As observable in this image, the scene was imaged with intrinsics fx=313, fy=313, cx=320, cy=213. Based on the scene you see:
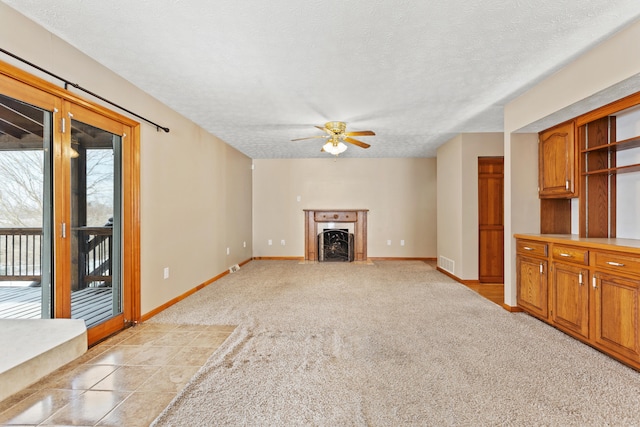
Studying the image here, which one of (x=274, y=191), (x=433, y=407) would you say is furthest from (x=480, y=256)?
(x=274, y=191)

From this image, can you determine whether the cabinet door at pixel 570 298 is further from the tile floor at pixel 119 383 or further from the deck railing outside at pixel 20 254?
the deck railing outside at pixel 20 254

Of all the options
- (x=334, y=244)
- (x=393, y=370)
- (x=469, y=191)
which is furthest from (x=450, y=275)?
(x=393, y=370)

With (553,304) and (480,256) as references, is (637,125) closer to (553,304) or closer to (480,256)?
(553,304)

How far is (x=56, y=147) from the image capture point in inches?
91.3

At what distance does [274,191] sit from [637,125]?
5984 mm

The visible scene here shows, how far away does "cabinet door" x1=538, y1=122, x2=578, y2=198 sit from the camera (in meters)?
3.07

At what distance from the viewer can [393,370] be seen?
2189mm

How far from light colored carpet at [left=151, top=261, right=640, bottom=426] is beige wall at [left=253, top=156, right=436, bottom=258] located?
332 centimetres

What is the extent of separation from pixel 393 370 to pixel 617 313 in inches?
67.8

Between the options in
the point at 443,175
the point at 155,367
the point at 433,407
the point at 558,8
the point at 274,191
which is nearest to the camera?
the point at 433,407

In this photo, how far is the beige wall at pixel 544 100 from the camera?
2.19 metres

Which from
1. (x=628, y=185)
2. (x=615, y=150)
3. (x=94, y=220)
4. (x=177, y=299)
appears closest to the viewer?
(x=94, y=220)

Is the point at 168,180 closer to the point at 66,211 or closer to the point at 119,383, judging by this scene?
the point at 66,211

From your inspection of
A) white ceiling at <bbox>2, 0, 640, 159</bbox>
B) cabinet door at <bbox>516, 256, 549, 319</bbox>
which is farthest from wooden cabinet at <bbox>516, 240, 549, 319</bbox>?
white ceiling at <bbox>2, 0, 640, 159</bbox>
